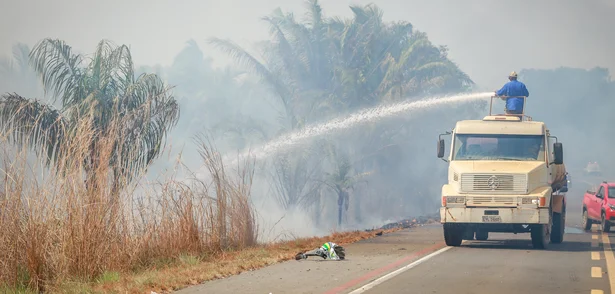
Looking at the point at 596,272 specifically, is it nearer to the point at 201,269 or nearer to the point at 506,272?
the point at 506,272

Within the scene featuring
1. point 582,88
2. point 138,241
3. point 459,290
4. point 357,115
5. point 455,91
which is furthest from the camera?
point 582,88

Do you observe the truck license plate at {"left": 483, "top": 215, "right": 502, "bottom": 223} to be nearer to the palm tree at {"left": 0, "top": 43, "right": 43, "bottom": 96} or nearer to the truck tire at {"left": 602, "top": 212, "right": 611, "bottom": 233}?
the truck tire at {"left": 602, "top": 212, "right": 611, "bottom": 233}

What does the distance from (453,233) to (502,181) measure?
5.53ft

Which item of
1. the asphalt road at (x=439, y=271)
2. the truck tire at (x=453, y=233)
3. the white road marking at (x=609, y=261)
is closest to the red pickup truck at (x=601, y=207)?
the white road marking at (x=609, y=261)

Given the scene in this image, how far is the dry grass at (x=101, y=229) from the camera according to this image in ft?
46.0

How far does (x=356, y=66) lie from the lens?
5203cm

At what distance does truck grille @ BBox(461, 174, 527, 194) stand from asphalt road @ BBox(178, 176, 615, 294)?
1.33 meters

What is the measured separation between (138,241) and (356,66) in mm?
36258

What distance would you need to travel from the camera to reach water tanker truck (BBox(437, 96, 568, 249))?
20500 millimetres

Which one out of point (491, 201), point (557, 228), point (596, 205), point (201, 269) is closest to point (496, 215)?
point (491, 201)

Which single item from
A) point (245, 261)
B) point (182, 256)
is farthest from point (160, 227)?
point (245, 261)

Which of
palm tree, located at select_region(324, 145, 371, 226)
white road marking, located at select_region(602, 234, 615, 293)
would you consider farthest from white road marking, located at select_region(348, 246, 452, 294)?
palm tree, located at select_region(324, 145, 371, 226)

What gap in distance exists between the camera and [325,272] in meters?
15.6

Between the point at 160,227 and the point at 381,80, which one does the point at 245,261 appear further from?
the point at 381,80
